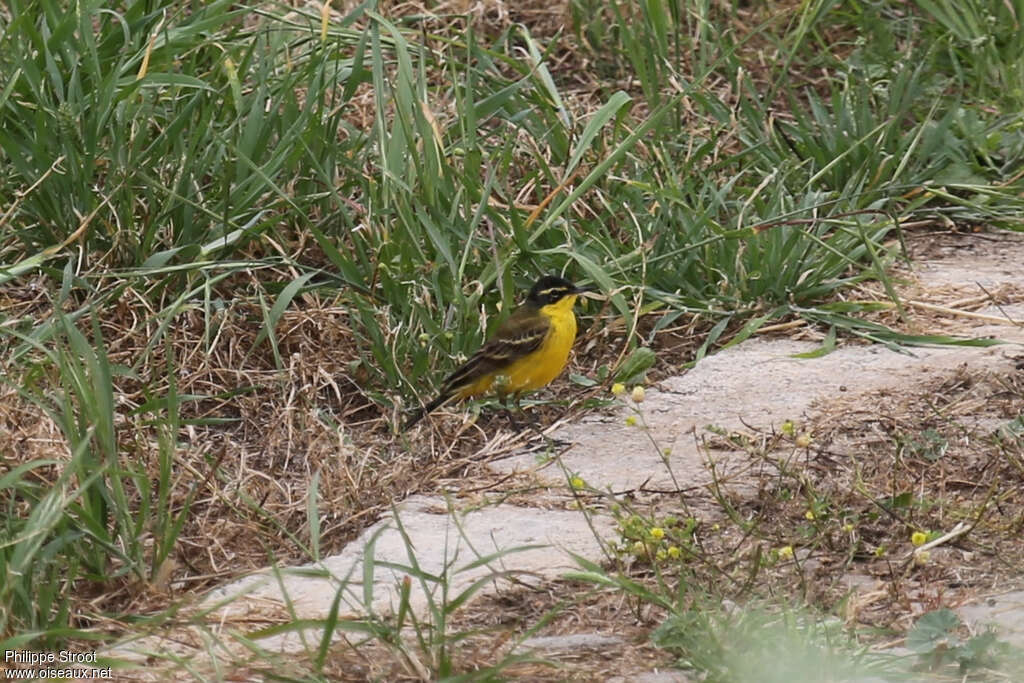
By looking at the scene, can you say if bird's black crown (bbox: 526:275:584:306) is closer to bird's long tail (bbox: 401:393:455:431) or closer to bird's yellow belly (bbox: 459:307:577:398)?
bird's yellow belly (bbox: 459:307:577:398)

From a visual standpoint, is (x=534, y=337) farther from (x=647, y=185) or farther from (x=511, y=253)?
(x=647, y=185)

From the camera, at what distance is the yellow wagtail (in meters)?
5.16

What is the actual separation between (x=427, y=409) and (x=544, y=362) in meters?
0.42

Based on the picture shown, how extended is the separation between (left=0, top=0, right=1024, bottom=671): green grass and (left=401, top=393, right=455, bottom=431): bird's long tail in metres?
0.09

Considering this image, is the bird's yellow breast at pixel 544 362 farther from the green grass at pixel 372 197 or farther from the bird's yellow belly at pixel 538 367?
the green grass at pixel 372 197

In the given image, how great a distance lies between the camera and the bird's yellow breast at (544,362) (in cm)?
520

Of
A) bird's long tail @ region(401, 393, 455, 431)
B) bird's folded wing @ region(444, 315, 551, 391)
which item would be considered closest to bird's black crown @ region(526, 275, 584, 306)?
bird's folded wing @ region(444, 315, 551, 391)

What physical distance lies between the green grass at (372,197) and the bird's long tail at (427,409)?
3.5 inches

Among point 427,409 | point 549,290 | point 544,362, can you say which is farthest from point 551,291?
point 427,409

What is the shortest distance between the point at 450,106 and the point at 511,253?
114cm

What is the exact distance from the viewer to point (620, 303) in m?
5.38

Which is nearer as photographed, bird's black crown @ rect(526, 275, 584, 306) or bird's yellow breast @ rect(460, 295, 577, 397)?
bird's yellow breast @ rect(460, 295, 577, 397)

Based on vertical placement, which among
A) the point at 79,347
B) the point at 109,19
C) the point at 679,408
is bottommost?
the point at 679,408

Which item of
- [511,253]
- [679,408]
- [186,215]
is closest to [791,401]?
[679,408]
